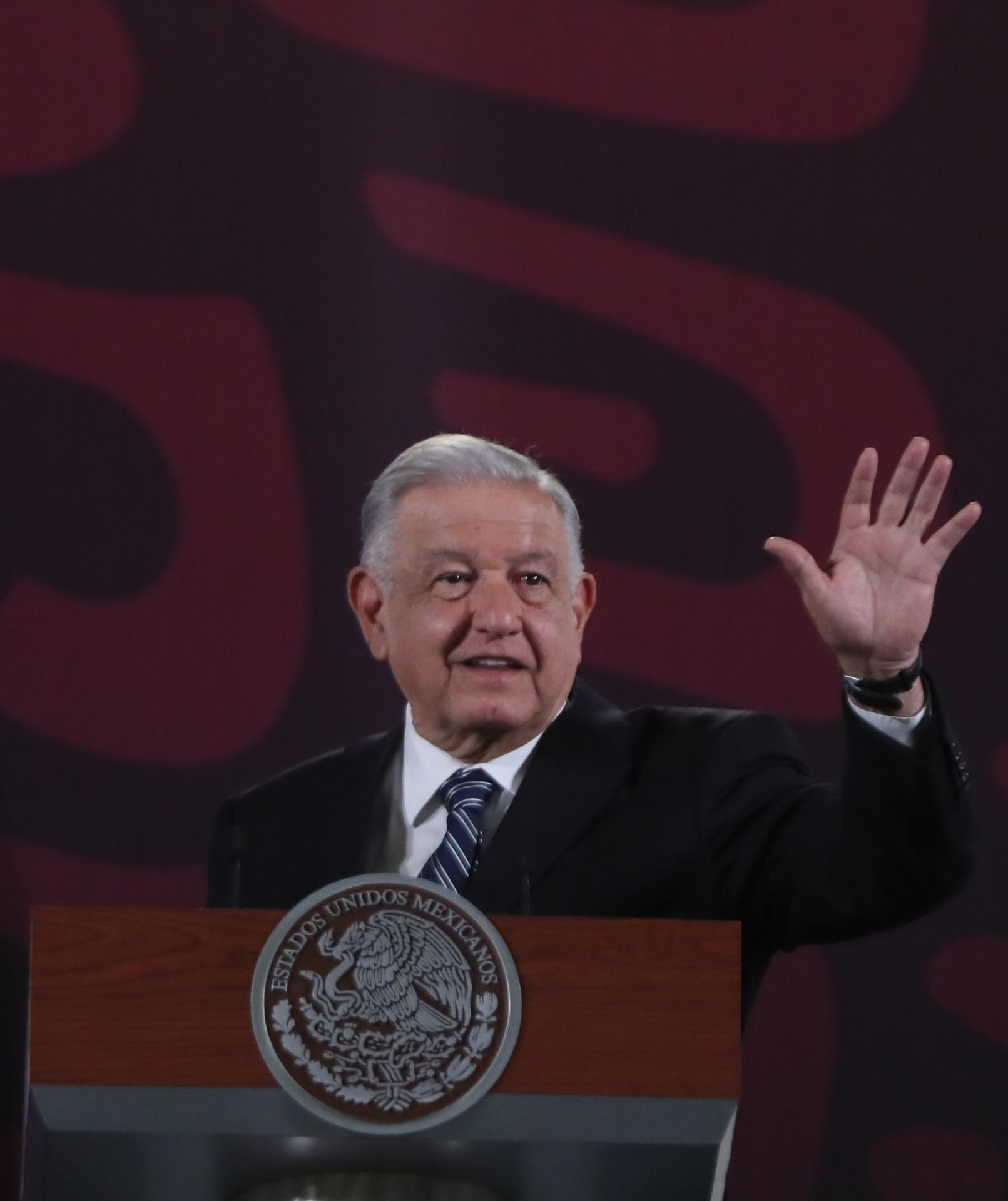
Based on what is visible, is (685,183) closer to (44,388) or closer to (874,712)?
(44,388)

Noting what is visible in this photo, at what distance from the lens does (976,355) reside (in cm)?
329

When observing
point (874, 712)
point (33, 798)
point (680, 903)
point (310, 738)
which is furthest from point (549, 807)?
point (33, 798)

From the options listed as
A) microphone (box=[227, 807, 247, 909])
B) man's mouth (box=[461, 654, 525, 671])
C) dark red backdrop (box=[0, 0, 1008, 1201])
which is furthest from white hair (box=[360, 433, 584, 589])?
dark red backdrop (box=[0, 0, 1008, 1201])

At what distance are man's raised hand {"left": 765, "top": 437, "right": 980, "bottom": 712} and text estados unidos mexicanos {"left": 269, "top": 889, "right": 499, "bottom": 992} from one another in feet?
1.80

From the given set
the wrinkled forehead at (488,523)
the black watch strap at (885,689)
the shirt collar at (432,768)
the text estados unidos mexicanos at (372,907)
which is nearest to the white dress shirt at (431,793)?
the shirt collar at (432,768)

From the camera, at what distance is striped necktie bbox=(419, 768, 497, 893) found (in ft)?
6.82

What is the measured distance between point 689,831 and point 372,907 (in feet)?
2.22

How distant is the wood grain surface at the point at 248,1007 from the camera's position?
4.81ft

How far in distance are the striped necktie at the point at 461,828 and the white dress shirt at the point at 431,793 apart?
0.01m

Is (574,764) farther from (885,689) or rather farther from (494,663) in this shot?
(885,689)

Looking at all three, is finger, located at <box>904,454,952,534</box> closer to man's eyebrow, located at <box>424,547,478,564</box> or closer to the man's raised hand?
the man's raised hand

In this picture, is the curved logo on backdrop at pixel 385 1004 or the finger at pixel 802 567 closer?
the curved logo on backdrop at pixel 385 1004

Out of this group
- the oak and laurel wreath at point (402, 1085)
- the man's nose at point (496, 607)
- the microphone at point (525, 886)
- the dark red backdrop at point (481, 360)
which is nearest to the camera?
the oak and laurel wreath at point (402, 1085)

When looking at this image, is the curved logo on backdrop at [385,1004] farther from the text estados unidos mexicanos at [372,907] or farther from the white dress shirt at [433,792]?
the white dress shirt at [433,792]
